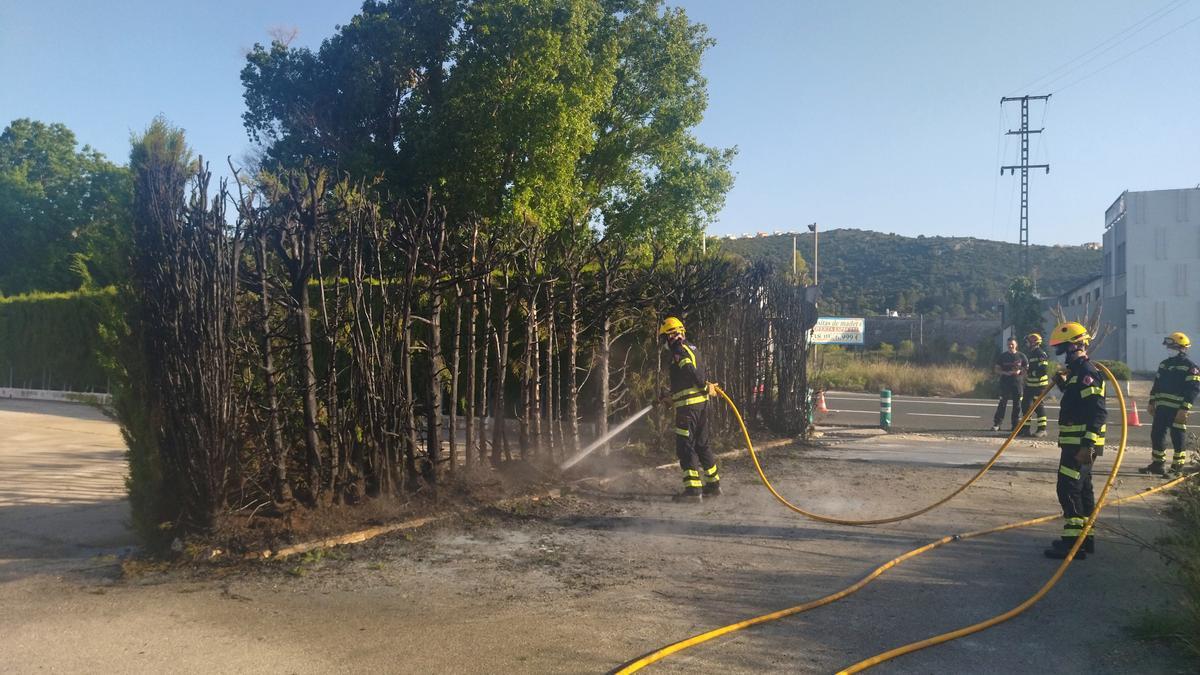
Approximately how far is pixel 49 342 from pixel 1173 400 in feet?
79.7

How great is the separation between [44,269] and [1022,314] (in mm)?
43921

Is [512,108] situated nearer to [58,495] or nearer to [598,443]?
[598,443]

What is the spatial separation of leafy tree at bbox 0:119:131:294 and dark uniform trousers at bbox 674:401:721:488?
2993 cm

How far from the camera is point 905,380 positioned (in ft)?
101

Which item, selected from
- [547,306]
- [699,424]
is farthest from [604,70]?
[699,424]

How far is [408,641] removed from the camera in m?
4.79

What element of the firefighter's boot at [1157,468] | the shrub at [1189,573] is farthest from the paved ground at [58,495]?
the firefighter's boot at [1157,468]

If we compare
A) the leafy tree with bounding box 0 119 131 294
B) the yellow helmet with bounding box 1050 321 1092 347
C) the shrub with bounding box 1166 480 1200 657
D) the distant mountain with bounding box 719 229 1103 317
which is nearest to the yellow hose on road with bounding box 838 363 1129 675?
the shrub with bounding box 1166 480 1200 657

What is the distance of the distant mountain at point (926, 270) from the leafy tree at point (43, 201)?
44753 millimetres

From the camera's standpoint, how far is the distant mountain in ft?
232

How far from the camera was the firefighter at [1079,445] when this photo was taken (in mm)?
6828

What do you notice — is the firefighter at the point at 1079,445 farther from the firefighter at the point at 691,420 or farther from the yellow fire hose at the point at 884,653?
the firefighter at the point at 691,420

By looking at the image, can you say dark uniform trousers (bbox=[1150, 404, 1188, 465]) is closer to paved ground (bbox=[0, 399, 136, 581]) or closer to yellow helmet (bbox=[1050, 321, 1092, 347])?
yellow helmet (bbox=[1050, 321, 1092, 347])

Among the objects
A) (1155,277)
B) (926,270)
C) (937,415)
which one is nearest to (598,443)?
(937,415)
